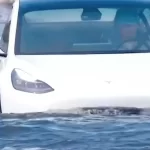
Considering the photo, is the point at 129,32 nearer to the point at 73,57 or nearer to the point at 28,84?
the point at 73,57

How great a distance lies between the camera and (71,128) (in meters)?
8.50

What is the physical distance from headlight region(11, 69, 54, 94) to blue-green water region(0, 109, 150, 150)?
0.23 metres

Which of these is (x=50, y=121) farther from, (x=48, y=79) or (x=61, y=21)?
(x=61, y=21)

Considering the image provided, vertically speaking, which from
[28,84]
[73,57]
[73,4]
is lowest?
[28,84]

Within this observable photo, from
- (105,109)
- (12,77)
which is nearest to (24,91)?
(12,77)

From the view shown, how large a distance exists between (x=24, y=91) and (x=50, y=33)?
3.93ft

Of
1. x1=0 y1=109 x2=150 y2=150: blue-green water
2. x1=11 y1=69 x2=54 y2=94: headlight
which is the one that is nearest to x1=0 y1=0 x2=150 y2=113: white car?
x1=11 y1=69 x2=54 y2=94: headlight

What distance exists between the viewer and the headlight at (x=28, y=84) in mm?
8875

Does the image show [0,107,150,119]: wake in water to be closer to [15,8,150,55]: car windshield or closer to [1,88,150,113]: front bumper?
[1,88,150,113]: front bumper

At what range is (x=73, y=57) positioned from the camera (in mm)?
9336

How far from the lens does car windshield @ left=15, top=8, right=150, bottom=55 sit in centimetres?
966

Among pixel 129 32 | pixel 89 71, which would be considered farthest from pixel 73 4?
pixel 89 71

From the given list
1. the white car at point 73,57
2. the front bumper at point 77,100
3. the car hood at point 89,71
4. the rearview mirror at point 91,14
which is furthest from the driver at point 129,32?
the front bumper at point 77,100

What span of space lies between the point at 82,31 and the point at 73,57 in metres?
0.67
